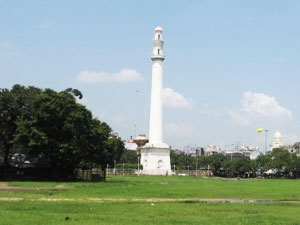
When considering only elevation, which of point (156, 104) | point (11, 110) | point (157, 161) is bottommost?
point (157, 161)

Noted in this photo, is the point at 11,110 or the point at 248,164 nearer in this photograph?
the point at 11,110

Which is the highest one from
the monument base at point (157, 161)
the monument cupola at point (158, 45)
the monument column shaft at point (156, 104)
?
the monument cupola at point (158, 45)

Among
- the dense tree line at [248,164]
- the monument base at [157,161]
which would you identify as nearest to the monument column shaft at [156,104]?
the monument base at [157,161]

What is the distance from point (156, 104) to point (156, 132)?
6.75 m

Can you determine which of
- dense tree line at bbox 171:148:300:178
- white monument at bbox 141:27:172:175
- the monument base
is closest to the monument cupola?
white monument at bbox 141:27:172:175

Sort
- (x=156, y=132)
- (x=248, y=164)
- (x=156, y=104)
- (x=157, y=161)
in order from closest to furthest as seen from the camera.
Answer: (x=156, y=104) < (x=157, y=161) < (x=156, y=132) < (x=248, y=164)

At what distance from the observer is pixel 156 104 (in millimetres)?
115375

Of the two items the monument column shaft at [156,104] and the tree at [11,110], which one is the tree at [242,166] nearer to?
the monument column shaft at [156,104]

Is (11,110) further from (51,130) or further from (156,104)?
(156,104)

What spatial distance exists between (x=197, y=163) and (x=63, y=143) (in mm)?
101562

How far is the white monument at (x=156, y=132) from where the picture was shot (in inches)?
4537

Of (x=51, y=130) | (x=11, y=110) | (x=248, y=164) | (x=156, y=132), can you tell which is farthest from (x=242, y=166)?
(x=11, y=110)

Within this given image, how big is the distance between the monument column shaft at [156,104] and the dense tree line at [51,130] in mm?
52989

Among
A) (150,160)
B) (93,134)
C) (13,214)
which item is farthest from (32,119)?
(150,160)
